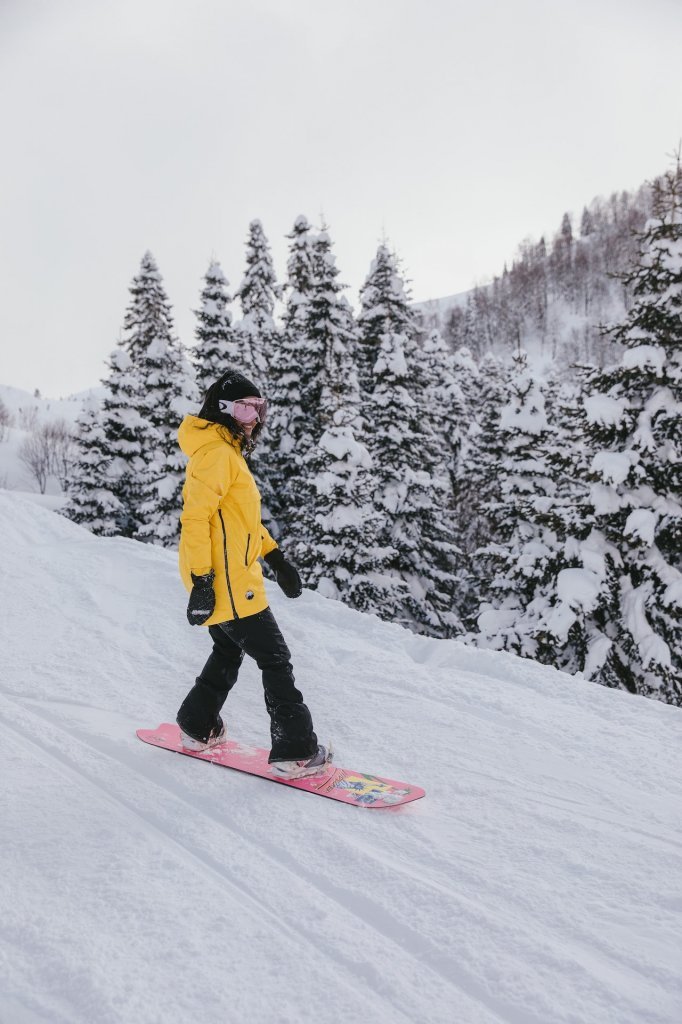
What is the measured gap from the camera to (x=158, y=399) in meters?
21.3

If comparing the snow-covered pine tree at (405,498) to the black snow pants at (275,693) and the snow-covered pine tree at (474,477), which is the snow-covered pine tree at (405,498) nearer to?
the snow-covered pine tree at (474,477)

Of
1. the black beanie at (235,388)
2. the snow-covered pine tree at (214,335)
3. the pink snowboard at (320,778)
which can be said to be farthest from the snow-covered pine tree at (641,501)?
the snow-covered pine tree at (214,335)

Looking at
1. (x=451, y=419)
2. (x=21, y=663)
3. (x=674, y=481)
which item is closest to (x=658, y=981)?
(x=21, y=663)

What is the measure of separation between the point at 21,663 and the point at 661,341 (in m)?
10.2

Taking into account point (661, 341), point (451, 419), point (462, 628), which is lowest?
point (462, 628)

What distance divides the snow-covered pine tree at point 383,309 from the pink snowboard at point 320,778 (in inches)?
663

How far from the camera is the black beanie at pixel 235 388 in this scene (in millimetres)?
3531

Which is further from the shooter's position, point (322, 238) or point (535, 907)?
point (322, 238)

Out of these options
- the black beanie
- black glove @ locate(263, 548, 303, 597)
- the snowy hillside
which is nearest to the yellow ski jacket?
the black beanie

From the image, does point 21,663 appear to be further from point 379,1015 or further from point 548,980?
point 548,980

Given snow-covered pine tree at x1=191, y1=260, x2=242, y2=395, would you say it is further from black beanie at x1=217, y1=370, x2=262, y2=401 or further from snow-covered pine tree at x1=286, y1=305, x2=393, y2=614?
black beanie at x1=217, y1=370, x2=262, y2=401

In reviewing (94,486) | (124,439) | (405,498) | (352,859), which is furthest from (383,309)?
(352,859)

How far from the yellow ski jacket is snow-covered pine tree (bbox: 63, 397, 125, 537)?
59.0 feet

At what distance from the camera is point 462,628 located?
1764 cm
